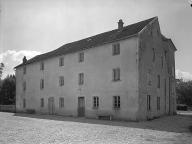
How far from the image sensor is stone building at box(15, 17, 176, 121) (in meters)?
26.1

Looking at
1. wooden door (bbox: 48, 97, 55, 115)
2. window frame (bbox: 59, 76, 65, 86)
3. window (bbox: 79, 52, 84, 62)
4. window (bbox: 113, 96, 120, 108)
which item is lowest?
wooden door (bbox: 48, 97, 55, 115)

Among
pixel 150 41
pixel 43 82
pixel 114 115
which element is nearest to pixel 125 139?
pixel 114 115

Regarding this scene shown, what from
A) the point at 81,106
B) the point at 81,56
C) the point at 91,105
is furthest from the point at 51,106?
the point at 81,56

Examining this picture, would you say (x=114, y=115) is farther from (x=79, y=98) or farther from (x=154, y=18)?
(x=154, y=18)

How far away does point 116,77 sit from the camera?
2759cm

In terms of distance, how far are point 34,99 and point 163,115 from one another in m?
19.2

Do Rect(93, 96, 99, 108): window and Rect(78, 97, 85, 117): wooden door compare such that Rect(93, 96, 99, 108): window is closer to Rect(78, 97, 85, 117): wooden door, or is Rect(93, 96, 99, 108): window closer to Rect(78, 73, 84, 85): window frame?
Rect(78, 97, 85, 117): wooden door

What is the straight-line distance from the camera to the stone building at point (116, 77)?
85.6 feet

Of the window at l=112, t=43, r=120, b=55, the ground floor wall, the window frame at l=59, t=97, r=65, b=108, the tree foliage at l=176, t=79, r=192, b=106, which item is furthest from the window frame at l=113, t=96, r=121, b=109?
the tree foliage at l=176, t=79, r=192, b=106

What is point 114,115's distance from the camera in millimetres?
26875

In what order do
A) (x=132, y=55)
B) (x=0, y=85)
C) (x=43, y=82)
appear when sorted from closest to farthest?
(x=132, y=55) → (x=43, y=82) → (x=0, y=85)

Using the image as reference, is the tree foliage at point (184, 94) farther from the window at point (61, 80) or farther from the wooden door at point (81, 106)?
the wooden door at point (81, 106)

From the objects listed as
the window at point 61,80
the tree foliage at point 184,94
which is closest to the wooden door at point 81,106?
the window at point 61,80

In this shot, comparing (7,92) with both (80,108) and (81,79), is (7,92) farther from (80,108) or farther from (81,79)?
(80,108)
